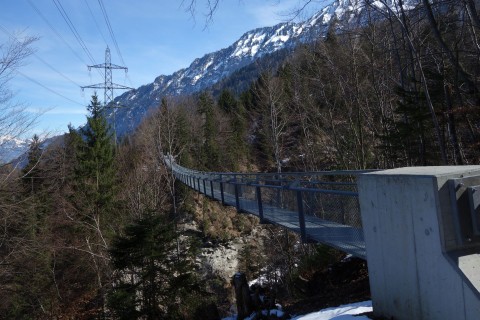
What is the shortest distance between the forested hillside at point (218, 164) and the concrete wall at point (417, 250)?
6.13 meters

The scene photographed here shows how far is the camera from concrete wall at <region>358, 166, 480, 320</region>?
2701 millimetres

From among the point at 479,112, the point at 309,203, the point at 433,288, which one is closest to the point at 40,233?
the point at 309,203

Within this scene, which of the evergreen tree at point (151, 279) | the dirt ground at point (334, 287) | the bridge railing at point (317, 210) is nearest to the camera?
the bridge railing at point (317, 210)

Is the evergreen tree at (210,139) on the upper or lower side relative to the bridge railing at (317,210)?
upper

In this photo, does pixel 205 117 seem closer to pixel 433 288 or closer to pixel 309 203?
pixel 309 203

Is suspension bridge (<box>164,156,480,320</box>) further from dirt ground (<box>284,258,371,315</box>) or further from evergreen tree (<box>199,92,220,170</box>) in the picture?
evergreen tree (<box>199,92,220,170</box>)

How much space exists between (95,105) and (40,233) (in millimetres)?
12145

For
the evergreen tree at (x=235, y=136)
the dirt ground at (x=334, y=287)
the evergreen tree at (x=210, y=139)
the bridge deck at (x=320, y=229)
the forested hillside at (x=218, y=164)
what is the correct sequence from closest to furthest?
the bridge deck at (x=320, y=229) → the dirt ground at (x=334, y=287) → the forested hillside at (x=218, y=164) → the evergreen tree at (x=210, y=139) → the evergreen tree at (x=235, y=136)

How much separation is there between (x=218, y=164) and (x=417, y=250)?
3695 centimetres

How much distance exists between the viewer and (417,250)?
2984 mm

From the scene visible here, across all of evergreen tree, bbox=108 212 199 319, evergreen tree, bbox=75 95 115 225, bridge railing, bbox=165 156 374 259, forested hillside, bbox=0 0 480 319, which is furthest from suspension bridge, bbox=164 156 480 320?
evergreen tree, bbox=75 95 115 225

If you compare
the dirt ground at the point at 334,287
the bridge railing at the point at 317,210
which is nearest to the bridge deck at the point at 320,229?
the bridge railing at the point at 317,210

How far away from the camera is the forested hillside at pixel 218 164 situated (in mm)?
11430

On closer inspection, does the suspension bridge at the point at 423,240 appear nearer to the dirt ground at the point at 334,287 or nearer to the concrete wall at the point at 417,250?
the concrete wall at the point at 417,250
